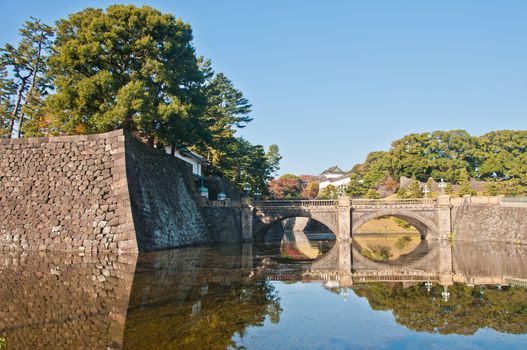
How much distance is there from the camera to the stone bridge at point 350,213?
40812 millimetres

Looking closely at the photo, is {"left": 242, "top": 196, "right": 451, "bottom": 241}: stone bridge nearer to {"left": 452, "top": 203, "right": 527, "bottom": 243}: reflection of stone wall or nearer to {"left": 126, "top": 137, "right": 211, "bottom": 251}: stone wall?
{"left": 452, "top": 203, "right": 527, "bottom": 243}: reflection of stone wall

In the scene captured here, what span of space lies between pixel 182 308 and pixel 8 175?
68.1 ft

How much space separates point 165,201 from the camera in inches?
1181

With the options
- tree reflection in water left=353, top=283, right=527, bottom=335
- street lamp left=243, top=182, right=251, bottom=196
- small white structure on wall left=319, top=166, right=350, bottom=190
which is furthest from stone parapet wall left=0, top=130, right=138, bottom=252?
small white structure on wall left=319, top=166, right=350, bottom=190

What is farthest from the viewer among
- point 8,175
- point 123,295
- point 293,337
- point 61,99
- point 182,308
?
point 61,99

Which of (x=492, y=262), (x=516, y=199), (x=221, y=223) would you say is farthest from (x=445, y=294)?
(x=221, y=223)

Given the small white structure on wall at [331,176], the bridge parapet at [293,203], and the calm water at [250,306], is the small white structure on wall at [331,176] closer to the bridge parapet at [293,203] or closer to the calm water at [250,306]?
the bridge parapet at [293,203]

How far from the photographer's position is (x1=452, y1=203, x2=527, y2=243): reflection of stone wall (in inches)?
1293

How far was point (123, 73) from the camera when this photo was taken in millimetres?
30438

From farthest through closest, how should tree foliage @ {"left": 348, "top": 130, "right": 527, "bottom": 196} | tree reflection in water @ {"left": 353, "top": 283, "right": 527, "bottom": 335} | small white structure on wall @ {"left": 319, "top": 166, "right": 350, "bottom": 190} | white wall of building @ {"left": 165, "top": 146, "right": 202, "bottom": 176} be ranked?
small white structure on wall @ {"left": 319, "top": 166, "right": 350, "bottom": 190}
tree foliage @ {"left": 348, "top": 130, "right": 527, "bottom": 196}
white wall of building @ {"left": 165, "top": 146, "right": 202, "bottom": 176}
tree reflection in water @ {"left": 353, "top": 283, "right": 527, "bottom": 335}

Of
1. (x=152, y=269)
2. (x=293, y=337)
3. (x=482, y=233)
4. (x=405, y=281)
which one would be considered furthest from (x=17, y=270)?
(x=482, y=233)

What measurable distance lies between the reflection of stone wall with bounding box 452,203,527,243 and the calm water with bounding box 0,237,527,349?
14.8 meters

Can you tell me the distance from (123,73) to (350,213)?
2374cm

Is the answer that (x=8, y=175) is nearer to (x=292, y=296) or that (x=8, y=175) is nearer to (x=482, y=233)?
(x=292, y=296)
